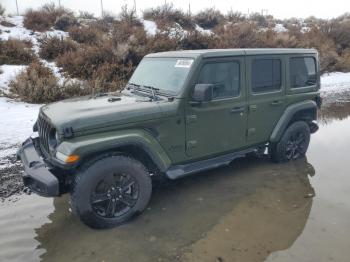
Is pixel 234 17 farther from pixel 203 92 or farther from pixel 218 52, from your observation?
pixel 203 92

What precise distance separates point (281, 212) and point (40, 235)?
2733mm

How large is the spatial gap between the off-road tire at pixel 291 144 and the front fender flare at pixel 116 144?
2.15 meters

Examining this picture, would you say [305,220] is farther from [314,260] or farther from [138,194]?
[138,194]

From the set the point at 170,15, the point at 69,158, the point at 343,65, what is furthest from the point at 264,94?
the point at 170,15

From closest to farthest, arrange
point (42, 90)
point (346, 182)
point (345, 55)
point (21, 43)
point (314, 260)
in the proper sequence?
point (314, 260)
point (346, 182)
point (42, 90)
point (21, 43)
point (345, 55)

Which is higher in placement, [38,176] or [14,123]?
[38,176]

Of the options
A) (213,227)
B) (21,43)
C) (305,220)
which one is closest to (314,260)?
(305,220)

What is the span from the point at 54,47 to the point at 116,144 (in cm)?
1034

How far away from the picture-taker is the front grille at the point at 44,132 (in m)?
3.73

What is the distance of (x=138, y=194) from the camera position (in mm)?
3785

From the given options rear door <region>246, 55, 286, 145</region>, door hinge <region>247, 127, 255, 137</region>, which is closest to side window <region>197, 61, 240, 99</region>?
rear door <region>246, 55, 286, 145</region>

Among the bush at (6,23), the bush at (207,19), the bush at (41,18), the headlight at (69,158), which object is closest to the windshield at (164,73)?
the headlight at (69,158)

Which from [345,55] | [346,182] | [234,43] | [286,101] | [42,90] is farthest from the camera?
[345,55]

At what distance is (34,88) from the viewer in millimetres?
8852
